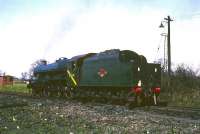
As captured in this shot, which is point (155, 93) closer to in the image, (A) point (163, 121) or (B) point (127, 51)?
(B) point (127, 51)

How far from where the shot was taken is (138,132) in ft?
37.7

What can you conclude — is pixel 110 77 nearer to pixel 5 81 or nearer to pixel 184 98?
pixel 184 98

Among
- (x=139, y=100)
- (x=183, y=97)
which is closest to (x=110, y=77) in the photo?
(x=139, y=100)

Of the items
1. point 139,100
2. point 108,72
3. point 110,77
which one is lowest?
point 139,100

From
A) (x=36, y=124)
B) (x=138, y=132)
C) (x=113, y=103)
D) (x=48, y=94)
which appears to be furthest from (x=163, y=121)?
(x=48, y=94)

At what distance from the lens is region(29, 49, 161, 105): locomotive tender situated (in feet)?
74.0

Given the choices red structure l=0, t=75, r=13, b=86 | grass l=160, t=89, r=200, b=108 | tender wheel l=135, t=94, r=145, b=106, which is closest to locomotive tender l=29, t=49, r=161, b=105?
tender wheel l=135, t=94, r=145, b=106

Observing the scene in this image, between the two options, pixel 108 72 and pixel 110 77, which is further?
pixel 108 72

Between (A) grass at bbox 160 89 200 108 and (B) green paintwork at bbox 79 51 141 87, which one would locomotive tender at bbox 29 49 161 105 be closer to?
(B) green paintwork at bbox 79 51 141 87

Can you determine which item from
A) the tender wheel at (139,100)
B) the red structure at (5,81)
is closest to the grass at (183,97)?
the tender wheel at (139,100)

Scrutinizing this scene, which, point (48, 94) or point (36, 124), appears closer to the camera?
point (36, 124)

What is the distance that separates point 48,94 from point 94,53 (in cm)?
706

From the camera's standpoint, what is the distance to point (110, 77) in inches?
957

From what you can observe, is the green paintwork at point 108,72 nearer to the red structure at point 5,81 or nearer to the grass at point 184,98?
the grass at point 184,98
